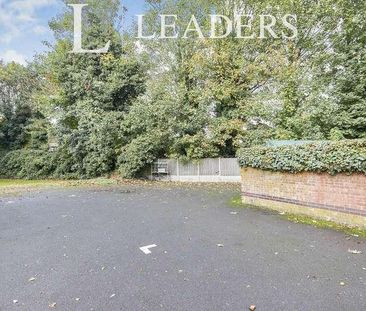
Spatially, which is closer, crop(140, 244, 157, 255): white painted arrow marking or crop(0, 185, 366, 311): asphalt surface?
crop(0, 185, 366, 311): asphalt surface

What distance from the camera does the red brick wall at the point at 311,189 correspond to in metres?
5.55

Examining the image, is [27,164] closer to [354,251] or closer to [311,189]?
[311,189]

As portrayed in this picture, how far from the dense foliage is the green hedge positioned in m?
6.25

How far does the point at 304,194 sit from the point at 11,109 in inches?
985

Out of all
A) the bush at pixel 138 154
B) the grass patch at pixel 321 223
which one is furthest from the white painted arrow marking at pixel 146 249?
the bush at pixel 138 154

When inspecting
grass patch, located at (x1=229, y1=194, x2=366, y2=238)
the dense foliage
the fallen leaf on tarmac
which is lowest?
the fallen leaf on tarmac

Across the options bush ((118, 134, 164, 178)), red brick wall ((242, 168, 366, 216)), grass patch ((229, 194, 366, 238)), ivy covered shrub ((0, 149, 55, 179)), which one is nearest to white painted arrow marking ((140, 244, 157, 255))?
grass patch ((229, 194, 366, 238))

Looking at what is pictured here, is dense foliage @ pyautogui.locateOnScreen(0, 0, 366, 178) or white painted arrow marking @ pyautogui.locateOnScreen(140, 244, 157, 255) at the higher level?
dense foliage @ pyautogui.locateOnScreen(0, 0, 366, 178)

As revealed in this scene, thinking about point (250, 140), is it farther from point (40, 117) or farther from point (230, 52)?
point (40, 117)

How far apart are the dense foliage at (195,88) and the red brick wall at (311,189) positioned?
6.21m

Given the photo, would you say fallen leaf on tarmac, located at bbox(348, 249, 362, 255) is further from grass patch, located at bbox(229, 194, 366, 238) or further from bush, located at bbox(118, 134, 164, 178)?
bush, located at bbox(118, 134, 164, 178)

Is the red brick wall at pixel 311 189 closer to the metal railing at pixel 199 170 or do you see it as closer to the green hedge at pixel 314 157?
the green hedge at pixel 314 157

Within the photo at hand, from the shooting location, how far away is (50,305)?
115 inches

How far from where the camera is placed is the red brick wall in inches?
218
